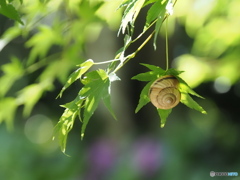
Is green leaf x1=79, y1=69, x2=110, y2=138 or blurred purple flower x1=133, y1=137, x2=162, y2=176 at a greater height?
green leaf x1=79, y1=69, x2=110, y2=138

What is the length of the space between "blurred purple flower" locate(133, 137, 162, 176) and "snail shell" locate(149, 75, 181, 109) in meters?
1.65

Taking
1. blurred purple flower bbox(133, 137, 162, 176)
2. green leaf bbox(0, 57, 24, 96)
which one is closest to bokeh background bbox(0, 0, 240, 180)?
blurred purple flower bbox(133, 137, 162, 176)

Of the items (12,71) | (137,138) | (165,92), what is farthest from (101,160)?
(165,92)

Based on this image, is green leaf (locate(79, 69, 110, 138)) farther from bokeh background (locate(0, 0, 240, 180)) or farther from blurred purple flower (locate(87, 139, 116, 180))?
blurred purple flower (locate(87, 139, 116, 180))

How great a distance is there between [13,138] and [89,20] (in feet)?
6.31

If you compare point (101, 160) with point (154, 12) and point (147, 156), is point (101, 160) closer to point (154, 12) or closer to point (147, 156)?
point (147, 156)

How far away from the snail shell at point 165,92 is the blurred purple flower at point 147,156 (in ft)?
5.41

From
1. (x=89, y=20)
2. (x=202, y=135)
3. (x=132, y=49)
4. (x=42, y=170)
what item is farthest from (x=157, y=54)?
(x=89, y=20)

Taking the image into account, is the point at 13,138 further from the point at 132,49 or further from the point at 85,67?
the point at 85,67

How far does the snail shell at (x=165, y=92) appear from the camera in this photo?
569 millimetres

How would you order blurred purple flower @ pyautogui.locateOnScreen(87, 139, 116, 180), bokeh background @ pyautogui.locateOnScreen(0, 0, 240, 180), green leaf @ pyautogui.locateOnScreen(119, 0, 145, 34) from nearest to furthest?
green leaf @ pyautogui.locateOnScreen(119, 0, 145, 34) < bokeh background @ pyautogui.locateOnScreen(0, 0, 240, 180) < blurred purple flower @ pyautogui.locateOnScreen(87, 139, 116, 180)

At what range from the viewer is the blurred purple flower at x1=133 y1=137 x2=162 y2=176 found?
2238 millimetres

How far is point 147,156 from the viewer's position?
2.28m

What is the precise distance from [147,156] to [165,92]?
174 centimetres
